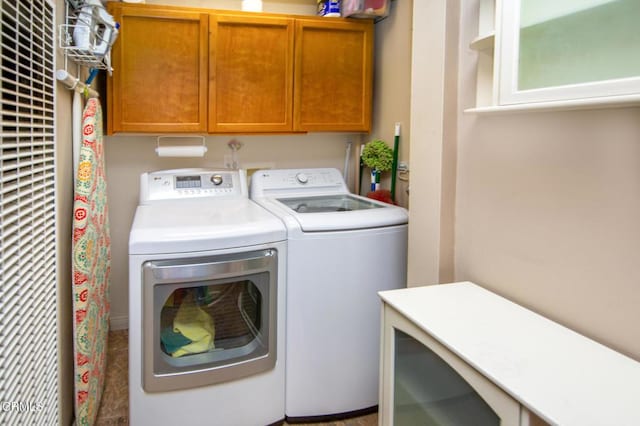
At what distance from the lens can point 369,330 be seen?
7.41 ft

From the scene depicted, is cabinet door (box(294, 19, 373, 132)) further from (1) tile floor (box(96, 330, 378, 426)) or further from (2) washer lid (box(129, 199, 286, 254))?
(1) tile floor (box(96, 330, 378, 426))

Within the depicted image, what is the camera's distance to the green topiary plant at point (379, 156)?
8.99ft

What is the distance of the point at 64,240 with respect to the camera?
1902 mm

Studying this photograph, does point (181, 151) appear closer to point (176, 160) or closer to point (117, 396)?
point (176, 160)

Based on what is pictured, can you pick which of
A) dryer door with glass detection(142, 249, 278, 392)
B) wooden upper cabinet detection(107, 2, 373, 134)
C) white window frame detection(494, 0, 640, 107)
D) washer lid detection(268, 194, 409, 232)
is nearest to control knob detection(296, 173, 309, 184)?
washer lid detection(268, 194, 409, 232)

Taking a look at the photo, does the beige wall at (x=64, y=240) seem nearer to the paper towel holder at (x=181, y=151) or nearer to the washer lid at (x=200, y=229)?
the washer lid at (x=200, y=229)

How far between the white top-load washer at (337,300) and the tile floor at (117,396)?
6 cm

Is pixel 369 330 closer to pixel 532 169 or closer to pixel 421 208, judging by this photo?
pixel 421 208

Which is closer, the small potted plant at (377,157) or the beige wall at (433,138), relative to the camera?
the beige wall at (433,138)

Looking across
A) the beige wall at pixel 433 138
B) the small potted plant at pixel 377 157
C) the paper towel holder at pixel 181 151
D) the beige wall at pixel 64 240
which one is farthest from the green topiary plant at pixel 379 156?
the beige wall at pixel 64 240

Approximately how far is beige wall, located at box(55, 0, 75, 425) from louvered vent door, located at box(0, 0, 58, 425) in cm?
12

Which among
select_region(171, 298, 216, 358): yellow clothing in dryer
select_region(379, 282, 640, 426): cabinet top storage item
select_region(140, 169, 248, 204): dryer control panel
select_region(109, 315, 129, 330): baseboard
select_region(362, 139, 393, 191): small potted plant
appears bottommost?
select_region(109, 315, 129, 330): baseboard

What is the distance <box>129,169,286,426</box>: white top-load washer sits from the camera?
1.88 meters

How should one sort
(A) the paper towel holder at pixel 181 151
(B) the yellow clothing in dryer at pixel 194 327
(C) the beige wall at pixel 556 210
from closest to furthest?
1. (C) the beige wall at pixel 556 210
2. (B) the yellow clothing in dryer at pixel 194 327
3. (A) the paper towel holder at pixel 181 151
